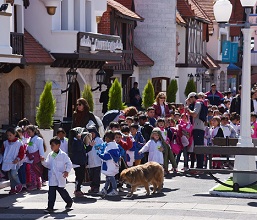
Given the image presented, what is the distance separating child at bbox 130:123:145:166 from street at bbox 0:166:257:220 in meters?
1.41

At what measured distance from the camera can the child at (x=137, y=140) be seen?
20328 millimetres

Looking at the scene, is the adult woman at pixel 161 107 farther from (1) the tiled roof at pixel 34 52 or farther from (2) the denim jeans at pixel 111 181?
(2) the denim jeans at pixel 111 181

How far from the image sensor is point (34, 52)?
92.3 feet

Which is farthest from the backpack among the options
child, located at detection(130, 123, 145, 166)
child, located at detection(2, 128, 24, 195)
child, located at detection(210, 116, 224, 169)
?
child, located at detection(2, 128, 24, 195)

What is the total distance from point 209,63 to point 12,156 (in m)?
38.9

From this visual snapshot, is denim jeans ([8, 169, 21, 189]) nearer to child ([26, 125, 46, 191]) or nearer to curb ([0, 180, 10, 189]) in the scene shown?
child ([26, 125, 46, 191])

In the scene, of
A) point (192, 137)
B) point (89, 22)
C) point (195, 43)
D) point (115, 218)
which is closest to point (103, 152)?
point (115, 218)

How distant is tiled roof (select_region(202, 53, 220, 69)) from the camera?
55844 millimetres

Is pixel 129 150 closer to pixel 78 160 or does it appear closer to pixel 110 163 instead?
pixel 110 163

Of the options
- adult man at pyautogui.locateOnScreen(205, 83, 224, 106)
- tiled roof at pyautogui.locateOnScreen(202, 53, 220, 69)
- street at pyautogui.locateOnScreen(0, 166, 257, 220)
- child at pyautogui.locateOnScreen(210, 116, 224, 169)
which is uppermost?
tiled roof at pyautogui.locateOnScreen(202, 53, 220, 69)

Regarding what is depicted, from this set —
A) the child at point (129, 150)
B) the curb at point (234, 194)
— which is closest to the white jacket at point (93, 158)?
the child at point (129, 150)

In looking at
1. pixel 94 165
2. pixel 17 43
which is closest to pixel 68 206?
pixel 94 165

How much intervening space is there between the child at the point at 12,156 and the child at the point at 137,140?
2898 mm

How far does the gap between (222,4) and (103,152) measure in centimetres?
393
